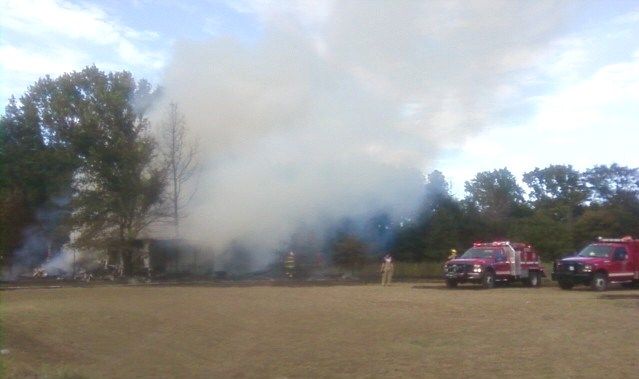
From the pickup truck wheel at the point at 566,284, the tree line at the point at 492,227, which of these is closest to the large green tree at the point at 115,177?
the tree line at the point at 492,227

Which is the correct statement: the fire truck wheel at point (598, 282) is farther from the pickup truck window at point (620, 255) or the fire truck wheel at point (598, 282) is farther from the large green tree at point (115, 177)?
the large green tree at point (115, 177)

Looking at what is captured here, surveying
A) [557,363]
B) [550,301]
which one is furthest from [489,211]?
[557,363]

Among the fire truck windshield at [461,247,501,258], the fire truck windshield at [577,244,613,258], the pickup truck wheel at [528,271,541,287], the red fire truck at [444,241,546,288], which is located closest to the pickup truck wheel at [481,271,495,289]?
the red fire truck at [444,241,546,288]

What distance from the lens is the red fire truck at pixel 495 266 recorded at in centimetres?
3203

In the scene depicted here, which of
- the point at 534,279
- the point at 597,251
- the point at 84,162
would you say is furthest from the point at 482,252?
the point at 84,162

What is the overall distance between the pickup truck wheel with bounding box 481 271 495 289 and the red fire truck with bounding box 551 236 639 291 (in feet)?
8.79

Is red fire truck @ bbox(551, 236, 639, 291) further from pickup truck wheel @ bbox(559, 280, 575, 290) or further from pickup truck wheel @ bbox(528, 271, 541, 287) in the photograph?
pickup truck wheel @ bbox(528, 271, 541, 287)

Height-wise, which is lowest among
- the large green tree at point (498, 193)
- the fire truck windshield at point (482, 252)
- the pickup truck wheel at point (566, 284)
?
the pickup truck wheel at point (566, 284)

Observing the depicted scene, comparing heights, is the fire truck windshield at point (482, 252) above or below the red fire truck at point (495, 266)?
above

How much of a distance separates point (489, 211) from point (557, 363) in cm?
6789

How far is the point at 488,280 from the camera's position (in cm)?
3222

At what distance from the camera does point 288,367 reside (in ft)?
37.5

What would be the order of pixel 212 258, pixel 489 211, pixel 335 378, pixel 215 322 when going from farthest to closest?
pixel 489 211, pixel 212 258, pixel 215 322, pixel 335 378

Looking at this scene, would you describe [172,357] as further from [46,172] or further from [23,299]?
[46,172]
